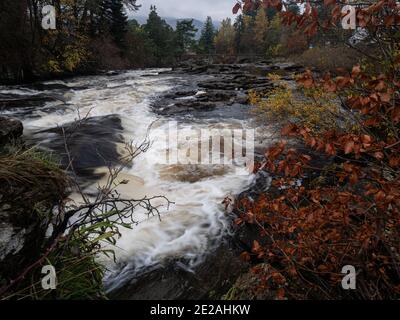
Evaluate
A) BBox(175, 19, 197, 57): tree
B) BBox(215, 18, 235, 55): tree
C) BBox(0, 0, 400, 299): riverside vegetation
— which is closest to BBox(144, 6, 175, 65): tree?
BBox(175, 19, 197, 57): tree

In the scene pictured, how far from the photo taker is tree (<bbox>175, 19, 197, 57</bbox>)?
6186 centimetres

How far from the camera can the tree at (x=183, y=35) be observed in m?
61.9

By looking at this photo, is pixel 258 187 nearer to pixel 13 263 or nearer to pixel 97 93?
pixel 13 263

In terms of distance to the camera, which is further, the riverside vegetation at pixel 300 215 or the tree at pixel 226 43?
the tree at pixel 226 43

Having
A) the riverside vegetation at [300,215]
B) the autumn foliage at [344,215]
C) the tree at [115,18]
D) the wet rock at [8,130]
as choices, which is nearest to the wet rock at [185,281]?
the riverside vegetation at [300,215]

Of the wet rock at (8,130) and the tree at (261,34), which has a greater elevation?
the tree at (261,34)

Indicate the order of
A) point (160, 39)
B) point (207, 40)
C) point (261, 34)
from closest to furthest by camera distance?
point (160, 39), point (261, 34), point (207, 40)

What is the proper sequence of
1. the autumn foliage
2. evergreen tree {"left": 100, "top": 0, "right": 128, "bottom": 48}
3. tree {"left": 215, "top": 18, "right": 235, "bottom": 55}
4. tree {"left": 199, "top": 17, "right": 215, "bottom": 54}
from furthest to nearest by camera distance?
tree {"left": 199, "top": 17, "right": 215, "bottom": 54} < tree {"left": 215, "top": 18, "right": 235, "bottom": 55} < evergreen tree {"left": 100, "top": 0, "right": 128, "bottom": 48} < the autumn foliage

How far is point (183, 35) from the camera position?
244 ft

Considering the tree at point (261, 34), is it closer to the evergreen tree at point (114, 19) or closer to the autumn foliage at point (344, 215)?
the evergreen tree at point (114, 19)

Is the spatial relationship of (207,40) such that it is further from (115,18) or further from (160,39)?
(115,18)

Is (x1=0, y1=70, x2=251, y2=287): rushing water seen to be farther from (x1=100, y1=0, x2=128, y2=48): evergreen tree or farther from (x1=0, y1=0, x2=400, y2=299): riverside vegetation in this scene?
(x1=100, y1=0, x2=128, y2=48): evergreen tree

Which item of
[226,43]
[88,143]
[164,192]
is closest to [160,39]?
[226,43]

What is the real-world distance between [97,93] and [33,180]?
1487cm
